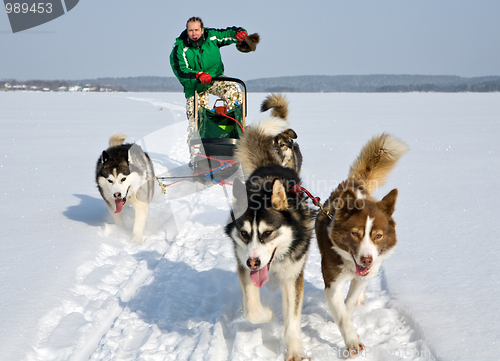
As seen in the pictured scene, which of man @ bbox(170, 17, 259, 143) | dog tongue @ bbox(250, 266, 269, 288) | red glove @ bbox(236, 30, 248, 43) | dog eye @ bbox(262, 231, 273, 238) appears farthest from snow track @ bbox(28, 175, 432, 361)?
red glove @ bbox(236, 30, 248, 43)

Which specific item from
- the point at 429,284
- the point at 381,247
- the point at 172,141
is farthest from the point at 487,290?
the point at 172,141

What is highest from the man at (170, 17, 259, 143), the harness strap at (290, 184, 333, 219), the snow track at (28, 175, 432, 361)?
the man at (170, 17, 259, 143)

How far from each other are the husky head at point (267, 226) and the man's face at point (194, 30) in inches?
131

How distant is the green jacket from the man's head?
0.24 ft

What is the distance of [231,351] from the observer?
222 centimetres

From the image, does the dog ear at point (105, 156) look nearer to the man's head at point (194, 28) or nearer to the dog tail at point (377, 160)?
the man's head at point (194, 28)

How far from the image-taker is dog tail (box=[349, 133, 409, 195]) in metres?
2.91

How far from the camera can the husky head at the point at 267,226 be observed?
7.37ft

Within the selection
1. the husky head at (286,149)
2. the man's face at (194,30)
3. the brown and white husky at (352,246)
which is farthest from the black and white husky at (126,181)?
the brown and white husky at (352,246)

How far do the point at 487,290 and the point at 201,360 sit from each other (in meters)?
1.84

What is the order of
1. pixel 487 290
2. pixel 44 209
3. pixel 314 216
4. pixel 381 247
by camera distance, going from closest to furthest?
1. pixel 381 247
2. pixel 487 290
3. pixel 314 216
4. pixel 44 209

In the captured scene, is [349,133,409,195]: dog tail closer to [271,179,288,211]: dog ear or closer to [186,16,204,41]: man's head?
[271,179,288,211]: dog ear

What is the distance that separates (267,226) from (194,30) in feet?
12.5

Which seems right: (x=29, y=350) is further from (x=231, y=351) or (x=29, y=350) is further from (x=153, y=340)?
(x=231, y=351)
